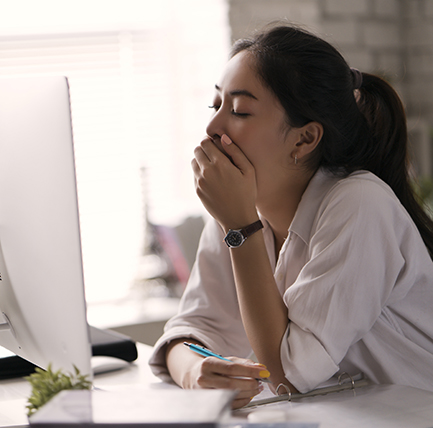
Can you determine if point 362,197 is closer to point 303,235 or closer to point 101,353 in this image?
point 303,235

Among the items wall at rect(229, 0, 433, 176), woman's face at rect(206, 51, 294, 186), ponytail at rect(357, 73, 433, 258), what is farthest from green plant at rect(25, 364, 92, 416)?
wall at rect(229, 0, 433, 176)

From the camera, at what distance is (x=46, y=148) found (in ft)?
1.95

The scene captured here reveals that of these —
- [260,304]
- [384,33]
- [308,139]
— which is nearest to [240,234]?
[260,304]

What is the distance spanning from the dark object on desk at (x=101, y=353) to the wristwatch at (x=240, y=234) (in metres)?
0.31

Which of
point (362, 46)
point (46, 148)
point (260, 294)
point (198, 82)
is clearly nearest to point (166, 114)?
point (198, 82)

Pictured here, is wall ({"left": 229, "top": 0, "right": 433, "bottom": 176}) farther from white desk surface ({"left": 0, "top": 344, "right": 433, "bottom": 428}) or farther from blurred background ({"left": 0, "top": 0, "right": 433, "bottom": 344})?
white desk surface ({"left": 0, "top": 344, "right": 433, "bottom": 428})

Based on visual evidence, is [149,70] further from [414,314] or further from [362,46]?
[414,314]

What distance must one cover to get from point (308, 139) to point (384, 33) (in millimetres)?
2170

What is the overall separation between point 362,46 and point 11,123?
8.42 ft

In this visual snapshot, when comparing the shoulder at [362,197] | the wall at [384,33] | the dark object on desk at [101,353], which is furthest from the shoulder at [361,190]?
the wall at [384,33]

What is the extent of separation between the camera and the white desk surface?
684mm

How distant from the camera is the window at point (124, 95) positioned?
2783 millimetres

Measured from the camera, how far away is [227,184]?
3.34ft

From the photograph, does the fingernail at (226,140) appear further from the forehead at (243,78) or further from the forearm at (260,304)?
the forearm at (260,304)
